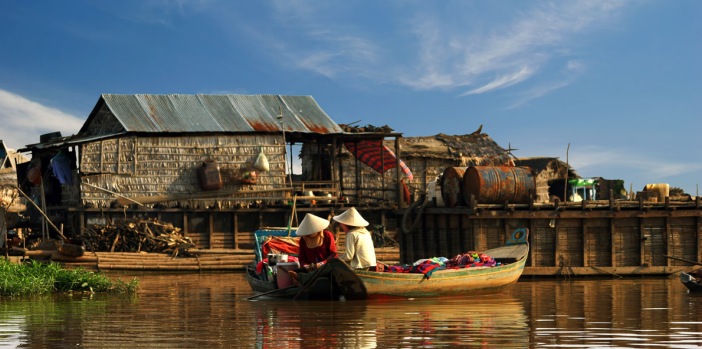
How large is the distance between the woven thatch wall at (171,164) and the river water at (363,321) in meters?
13.0

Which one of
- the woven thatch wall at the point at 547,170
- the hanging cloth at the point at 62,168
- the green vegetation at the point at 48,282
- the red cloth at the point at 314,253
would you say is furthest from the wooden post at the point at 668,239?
the hanging cloth at the point at 62,168

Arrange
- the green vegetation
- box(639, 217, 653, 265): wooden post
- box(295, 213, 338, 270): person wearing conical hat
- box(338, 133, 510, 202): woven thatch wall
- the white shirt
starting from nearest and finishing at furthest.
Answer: the white shirt → box(295, 213, 338, 270): person wearing conical hat → the green vegetation → box(639, 217, 653, 265): wooden post → box(338, 133, 510, 202): woven thatch wall

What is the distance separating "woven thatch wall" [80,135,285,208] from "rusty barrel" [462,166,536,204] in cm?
1168

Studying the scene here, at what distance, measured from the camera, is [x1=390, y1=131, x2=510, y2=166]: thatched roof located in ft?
128

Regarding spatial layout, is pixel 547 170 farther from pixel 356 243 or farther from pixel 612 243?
pixel 356 243

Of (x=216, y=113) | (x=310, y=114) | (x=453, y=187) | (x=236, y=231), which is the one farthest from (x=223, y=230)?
(x=453, y=187)

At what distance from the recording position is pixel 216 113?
112 feet

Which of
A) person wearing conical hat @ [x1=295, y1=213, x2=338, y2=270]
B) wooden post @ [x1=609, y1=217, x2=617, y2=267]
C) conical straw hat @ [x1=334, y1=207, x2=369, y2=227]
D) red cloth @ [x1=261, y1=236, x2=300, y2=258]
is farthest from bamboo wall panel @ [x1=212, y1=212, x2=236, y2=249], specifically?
conical straw hat @ [x1=334, y1=207, x2=369, y2=227]

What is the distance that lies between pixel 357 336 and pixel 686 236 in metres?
13.5

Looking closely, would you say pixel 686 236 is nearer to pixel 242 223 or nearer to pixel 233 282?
pixel 233 282

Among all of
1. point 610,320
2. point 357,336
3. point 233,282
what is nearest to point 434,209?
point 233,282

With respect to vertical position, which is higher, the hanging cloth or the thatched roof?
the thatched roof

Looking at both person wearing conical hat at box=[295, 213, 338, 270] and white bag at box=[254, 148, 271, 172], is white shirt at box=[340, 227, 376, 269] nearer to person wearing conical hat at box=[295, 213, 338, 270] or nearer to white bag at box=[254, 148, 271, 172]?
person wearing conical hat at box=[295, 213, 338, 270]

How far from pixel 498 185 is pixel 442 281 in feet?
22.1
